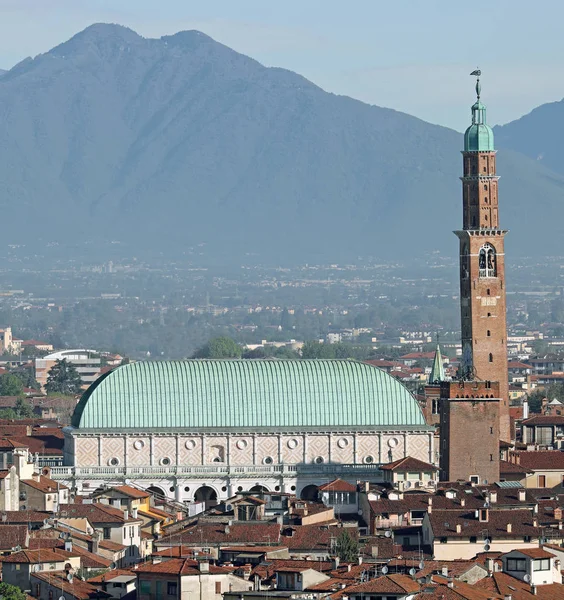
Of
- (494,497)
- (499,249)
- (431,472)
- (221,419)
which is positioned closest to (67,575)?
(494,497)

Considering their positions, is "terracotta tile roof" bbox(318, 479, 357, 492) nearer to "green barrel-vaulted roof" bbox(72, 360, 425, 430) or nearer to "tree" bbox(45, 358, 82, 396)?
"green barrel-vaulted roof" bbox(72, 360, 425, 430)

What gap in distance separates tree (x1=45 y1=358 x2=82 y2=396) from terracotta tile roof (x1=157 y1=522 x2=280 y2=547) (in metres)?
78.8

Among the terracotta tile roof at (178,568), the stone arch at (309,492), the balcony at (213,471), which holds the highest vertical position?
the balcony at (213,471)

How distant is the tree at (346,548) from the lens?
52.2 metres

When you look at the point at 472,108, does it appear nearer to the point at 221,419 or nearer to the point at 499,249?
the point at 499,249

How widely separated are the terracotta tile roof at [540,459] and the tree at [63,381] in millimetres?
58688

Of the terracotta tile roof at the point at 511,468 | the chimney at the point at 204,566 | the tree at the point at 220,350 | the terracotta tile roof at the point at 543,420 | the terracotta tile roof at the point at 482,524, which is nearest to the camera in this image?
the chimney at the point at 204,566

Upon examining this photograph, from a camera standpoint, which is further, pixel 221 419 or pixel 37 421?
pixel 37 421

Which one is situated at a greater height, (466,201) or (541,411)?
(466,201)

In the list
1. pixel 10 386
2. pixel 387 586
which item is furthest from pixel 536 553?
pixel 10 386

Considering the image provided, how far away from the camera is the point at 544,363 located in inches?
6501

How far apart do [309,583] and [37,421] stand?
55.6 metres

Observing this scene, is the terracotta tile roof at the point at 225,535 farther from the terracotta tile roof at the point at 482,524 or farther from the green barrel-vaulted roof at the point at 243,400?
the green barrel-vaulted roof at the point at 243,400

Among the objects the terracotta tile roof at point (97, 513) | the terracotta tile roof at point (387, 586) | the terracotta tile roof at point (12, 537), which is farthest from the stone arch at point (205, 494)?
the terracotta tile roof at point (387, 586)
